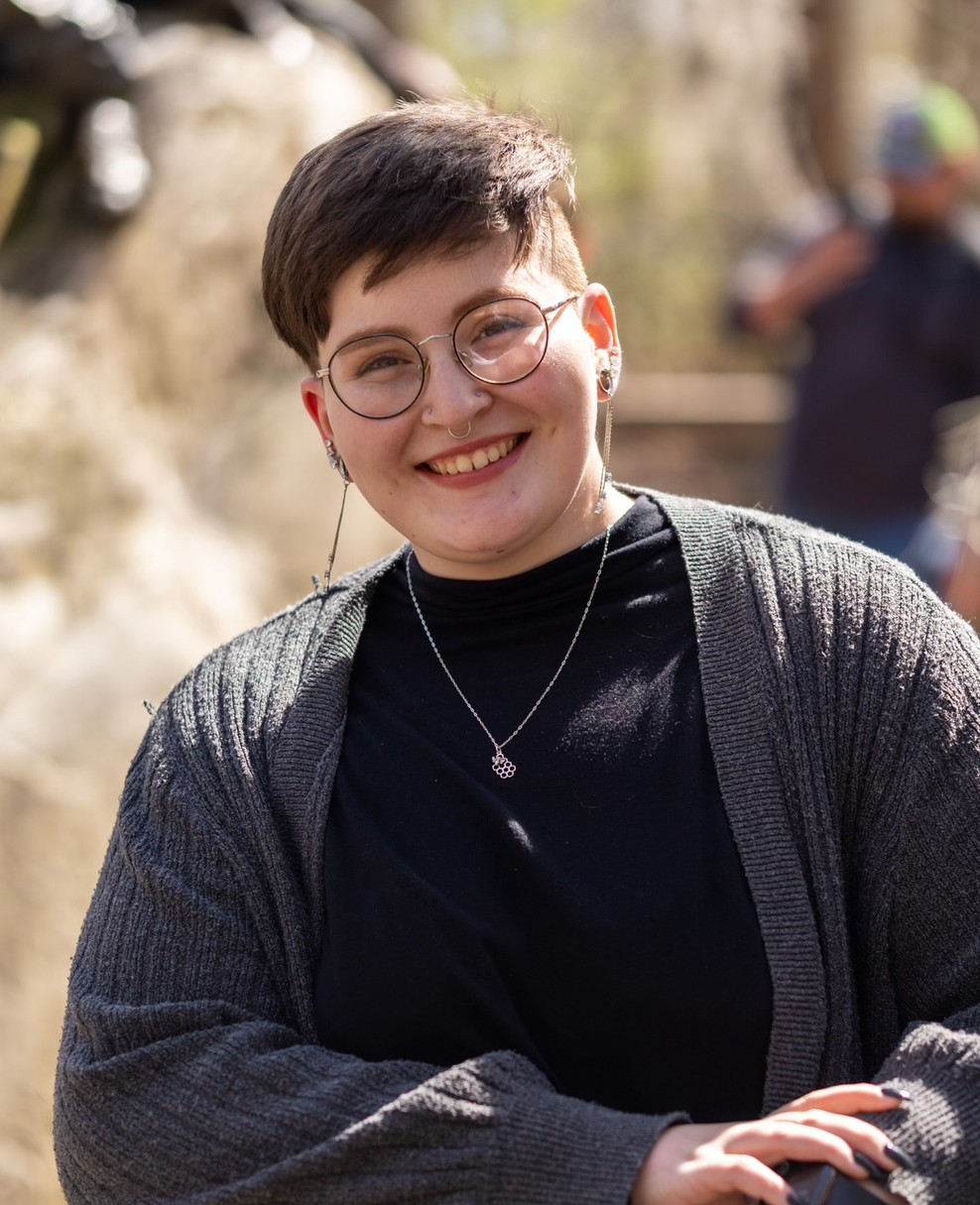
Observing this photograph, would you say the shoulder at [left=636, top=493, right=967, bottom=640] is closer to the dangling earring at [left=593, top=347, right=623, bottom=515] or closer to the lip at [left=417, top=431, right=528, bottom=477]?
the dangling earring at [left=593, top=347, right=623, bottom=515]

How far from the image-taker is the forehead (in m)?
1.74

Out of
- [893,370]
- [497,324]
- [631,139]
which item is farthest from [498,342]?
[631,139]

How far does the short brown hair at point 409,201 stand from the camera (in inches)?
68.4

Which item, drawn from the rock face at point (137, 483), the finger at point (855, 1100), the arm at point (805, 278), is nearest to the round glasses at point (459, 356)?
the finger at point (855, 1100)

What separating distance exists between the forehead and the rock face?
2207 mm

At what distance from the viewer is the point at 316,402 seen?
191 cm

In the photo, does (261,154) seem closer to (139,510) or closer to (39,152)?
(39,152)

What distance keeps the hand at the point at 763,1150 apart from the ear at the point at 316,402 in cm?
84

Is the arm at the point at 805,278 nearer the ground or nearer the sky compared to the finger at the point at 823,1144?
nearer the sky

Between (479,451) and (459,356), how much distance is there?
103 millimetres

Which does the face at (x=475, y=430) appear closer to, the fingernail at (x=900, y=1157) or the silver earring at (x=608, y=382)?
the silver earring at (x=608, y=382)

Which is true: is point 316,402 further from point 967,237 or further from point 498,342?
point 967,237

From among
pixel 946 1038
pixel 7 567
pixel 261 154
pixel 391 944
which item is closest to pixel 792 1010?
pixel 946 1038

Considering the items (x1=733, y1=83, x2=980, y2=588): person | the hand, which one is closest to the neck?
the hand
